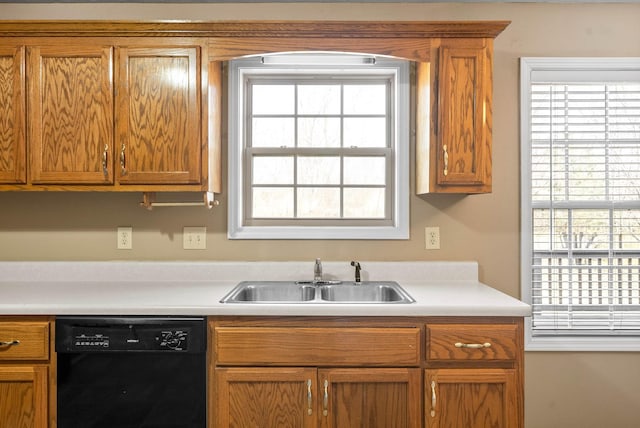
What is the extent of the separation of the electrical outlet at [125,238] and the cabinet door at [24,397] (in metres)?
0.84

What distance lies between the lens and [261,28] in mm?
2203

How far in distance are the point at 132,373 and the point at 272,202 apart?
1.18 metres

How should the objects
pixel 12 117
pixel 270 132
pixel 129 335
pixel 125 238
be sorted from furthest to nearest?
1. pixel 270 132
2. pixel 125 238
3. pixel 12 117
4. pixel 129 335

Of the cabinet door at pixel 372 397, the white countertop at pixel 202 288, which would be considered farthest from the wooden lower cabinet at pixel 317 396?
the white countertop at pixel 202 288

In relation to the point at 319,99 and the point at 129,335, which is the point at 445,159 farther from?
the point at 129,335

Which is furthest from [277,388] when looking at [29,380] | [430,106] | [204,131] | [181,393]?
[430,106]

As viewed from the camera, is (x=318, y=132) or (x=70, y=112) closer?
(x=70, y=112)

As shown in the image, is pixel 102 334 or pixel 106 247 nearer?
pixel 102 334

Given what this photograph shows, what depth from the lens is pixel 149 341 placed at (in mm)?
1831

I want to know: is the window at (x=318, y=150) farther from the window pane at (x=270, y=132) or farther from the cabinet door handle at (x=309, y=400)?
the cabinet door handle at (x=309, y=400)

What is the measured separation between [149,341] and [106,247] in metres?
0.95

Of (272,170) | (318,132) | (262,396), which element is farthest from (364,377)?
(318,132)

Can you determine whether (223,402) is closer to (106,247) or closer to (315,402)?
(315,402)

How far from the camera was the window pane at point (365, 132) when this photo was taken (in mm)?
2666
